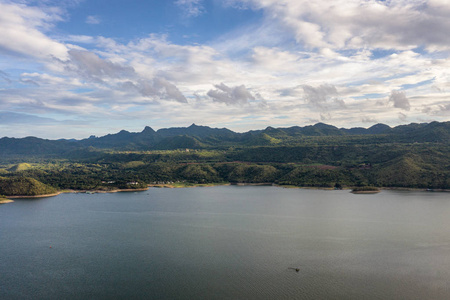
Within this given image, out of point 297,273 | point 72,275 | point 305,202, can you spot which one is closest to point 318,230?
point 297,273

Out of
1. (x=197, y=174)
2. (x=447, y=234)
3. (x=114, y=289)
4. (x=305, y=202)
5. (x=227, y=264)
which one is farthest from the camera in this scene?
(x=197, y=174)

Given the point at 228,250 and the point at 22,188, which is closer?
the point at 228,250

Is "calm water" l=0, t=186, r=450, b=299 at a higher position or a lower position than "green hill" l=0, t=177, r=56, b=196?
lower

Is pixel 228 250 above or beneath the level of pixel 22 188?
beneath

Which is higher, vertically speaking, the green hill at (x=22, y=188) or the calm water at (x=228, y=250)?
the green hill at (x=22, y=188)

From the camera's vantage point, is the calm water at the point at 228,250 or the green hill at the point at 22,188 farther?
the green hill at the point at 22,188

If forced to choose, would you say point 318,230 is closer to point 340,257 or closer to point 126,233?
point 340,257

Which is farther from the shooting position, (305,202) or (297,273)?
(305,202)

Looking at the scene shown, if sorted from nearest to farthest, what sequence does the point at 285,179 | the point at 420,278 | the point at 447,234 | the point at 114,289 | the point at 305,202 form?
1. the point at 114,289
2. the point at 420,278
3. the point at 447,234
4. the point at 305,202
5. the point at 285,179
